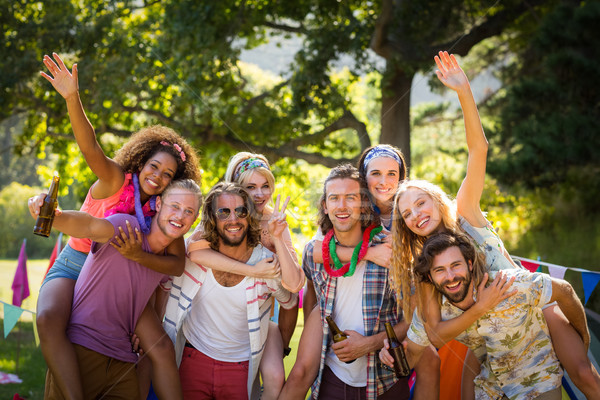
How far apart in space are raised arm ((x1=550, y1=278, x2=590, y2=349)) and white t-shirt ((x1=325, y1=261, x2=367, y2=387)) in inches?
37.5

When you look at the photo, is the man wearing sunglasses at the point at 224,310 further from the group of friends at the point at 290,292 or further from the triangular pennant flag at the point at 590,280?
the triangular pennant flag at the point at 590,280

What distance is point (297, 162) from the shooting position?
1002cm

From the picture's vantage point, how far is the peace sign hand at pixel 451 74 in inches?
114

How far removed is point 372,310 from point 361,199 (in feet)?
1.99

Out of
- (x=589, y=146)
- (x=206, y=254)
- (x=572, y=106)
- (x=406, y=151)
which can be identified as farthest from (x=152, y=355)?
(x=572, y=106)

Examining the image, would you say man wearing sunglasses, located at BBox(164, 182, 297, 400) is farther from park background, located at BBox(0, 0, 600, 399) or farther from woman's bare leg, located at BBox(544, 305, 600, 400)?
park background, located at BBox(0, 0, 600, 399)

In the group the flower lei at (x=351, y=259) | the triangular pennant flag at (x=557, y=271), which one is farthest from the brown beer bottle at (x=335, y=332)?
the triangular pennant flag at (x=557, y=271)

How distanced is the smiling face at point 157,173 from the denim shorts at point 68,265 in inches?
20.2

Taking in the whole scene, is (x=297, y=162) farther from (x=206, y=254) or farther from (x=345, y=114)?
(x=206, y=254)

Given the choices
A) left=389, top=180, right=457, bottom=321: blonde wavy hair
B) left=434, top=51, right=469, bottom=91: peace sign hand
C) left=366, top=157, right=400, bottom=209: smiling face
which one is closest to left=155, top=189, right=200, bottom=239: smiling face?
left=366, top=157, right=400, bottom=209: smiling face

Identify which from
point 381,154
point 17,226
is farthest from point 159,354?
point 17,226

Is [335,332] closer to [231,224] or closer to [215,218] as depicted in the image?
[231,224]

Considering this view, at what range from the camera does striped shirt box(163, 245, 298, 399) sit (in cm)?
308

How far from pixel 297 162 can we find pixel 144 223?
6986 mm
